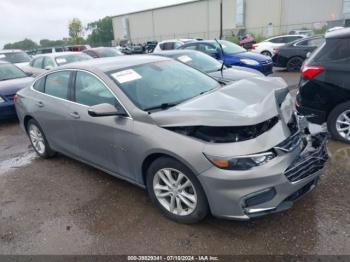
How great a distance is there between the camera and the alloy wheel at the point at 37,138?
193 inches

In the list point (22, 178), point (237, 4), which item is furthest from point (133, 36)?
point (22, 178)

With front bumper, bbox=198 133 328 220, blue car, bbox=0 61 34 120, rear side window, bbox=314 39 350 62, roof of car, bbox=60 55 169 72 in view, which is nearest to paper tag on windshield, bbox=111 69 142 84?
roof of car, bbox=60 55 169 72

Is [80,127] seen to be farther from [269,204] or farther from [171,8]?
[171,8]

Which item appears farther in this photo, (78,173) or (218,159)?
(78,173)

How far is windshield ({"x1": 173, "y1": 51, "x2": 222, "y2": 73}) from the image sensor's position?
729 cm

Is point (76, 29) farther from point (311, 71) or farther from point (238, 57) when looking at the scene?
point (311, 71)

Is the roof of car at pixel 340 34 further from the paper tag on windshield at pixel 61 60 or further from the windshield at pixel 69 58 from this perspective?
the paper tag on windshield at pixel 61 60

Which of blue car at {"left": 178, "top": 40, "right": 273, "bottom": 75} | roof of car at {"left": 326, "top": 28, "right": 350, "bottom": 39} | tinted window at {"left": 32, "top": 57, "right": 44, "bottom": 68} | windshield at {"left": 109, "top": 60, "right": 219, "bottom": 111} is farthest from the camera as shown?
tinted window at {"left": 32, "top": 57, "right": 44, "bottom": 68}

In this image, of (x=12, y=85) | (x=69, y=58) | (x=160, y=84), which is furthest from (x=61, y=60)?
(x=160, y=84)

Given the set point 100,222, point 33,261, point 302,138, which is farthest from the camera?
point 100,222

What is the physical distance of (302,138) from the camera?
3006 millimetres

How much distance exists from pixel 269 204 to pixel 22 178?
11.6 feet

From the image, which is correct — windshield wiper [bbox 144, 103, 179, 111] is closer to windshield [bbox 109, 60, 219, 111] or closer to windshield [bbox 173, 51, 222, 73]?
windshield [bbox 109, 60, 219, 111]

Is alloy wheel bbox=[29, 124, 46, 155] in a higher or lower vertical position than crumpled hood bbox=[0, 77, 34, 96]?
lower
